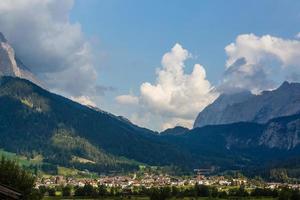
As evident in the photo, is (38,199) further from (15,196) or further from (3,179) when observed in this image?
(15,196)

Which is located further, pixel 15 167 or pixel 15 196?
pixel 15 167

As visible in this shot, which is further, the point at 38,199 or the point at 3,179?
the point at 38,199

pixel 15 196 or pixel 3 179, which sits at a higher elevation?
pixel 3 179

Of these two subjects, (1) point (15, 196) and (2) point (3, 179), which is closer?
(1) point (15, 196)

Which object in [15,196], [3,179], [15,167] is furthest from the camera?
[15,167]

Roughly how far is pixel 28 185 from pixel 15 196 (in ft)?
280

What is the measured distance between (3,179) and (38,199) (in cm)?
1290

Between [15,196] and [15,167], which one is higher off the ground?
[15,167]

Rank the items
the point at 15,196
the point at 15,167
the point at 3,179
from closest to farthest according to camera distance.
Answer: the point at 15,196 → the point at 3,179 → the point at 15,167

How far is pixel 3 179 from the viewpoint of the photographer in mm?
106188

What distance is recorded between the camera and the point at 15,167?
113 m

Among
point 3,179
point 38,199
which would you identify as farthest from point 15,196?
point 38,199

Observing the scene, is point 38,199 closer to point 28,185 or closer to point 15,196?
point 28,185

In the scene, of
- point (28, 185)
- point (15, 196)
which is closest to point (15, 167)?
point (28, 185)
